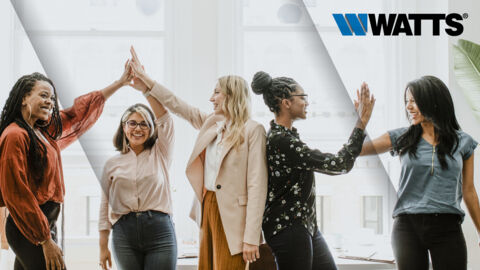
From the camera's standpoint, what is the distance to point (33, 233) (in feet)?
8.00

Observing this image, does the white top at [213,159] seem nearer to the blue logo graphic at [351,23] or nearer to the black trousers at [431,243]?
the black trousers at [431,243]

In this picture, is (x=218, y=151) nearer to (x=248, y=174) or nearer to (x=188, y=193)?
(x=248, y=174)

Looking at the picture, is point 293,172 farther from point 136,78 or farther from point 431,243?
point 136,78

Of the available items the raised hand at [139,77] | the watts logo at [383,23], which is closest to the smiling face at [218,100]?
the raised hand at [139,77]

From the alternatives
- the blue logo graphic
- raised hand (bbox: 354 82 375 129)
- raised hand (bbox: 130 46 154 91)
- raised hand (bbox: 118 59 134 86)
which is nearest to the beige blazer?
raised hand (bbox: 354 82 375 129)

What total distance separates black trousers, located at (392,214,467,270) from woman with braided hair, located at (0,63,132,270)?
188cm

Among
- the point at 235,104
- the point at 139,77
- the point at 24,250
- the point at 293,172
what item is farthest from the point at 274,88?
the point at 24,250

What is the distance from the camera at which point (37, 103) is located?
8.45 feet

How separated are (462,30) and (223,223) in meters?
2.10

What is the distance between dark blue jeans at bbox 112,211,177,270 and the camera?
100 inches

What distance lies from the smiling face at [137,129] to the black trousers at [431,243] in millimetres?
1525

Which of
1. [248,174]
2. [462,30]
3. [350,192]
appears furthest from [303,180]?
[462,30]

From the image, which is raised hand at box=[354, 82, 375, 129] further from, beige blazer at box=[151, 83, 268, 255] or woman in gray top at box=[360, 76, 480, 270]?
beige blazer at box=[151, 83, 268, 255]

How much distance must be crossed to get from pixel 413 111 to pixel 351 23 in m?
1.05
